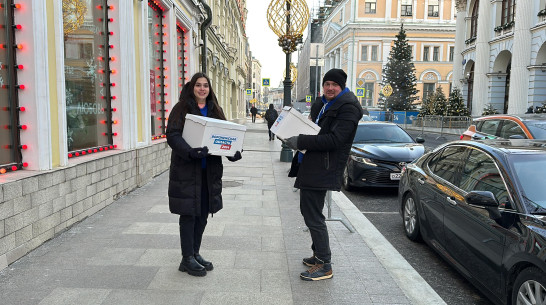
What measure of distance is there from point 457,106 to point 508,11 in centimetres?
744

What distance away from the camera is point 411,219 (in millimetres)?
5430

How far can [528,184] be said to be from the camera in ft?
11.3

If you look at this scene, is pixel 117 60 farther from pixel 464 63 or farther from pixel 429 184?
pixel 464 63

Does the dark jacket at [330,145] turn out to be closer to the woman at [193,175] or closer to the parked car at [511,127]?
the woman at [193,175]

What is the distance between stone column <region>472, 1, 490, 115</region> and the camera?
3045 cm

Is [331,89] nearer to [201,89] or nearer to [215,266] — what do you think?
[201,89]

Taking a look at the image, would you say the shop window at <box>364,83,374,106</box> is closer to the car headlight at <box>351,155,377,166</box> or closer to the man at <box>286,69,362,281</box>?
the car headlight at <box>351,155,377,166</box>

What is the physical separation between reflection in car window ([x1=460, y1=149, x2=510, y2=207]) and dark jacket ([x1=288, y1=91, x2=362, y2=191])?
132 centimetres

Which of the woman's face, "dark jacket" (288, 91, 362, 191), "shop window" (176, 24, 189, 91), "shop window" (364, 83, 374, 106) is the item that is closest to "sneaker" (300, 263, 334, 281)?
"dark jacket" (288, 91, 362, 191)

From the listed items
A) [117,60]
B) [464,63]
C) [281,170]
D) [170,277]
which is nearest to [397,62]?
[464,63]

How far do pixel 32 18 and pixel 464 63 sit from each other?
1450 inches

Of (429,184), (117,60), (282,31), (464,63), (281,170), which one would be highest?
(464,63)

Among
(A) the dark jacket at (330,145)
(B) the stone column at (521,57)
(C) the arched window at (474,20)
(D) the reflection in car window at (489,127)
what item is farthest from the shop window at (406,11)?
(A) the dark jacket at (330,145)

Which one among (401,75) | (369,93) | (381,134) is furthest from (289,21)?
(369,93)
